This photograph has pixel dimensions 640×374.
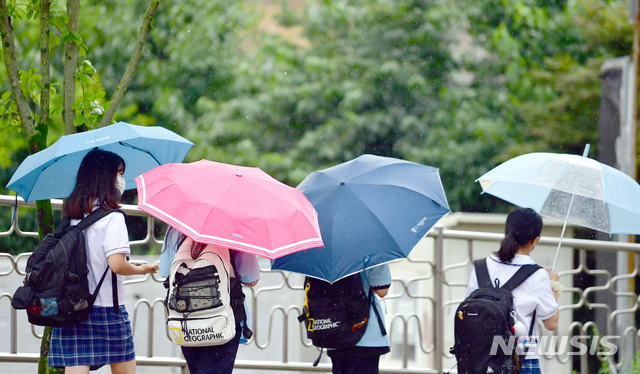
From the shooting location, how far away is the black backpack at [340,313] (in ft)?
10.8

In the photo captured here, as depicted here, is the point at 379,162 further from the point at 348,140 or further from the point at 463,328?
the point at 348,140

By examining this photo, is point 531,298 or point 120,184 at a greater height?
point 120,184

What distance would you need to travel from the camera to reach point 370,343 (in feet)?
10.9

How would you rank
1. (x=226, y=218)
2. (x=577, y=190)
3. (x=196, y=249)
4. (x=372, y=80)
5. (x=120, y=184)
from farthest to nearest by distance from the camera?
1. (x=372, y=80)
2. (x=577, y=190)
3. (x=120, y=184)
4. (x=196, y=249)
5. (x=226, y=218)

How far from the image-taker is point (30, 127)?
11.8ft

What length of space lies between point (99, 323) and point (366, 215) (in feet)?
4.71

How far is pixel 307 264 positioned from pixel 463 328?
0.86 meters

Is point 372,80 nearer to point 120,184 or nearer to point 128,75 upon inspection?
point 128,75

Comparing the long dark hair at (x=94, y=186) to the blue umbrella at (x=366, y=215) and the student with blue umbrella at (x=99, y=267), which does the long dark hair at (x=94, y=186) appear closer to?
the student with blue umbrella at (x=99, y=267)

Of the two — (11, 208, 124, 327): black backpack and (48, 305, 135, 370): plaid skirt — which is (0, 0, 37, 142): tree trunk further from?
(48, 305, 135, 370): plaid skirt

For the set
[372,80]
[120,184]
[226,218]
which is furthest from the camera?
[372,80]

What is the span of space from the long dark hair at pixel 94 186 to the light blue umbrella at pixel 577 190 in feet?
6.85

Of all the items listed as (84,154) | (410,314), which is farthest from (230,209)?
(410,314)

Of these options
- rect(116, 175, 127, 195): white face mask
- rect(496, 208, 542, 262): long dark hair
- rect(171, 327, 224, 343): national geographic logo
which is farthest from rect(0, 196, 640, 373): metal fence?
rect(171, 327, 224, 343): national geographic logo
